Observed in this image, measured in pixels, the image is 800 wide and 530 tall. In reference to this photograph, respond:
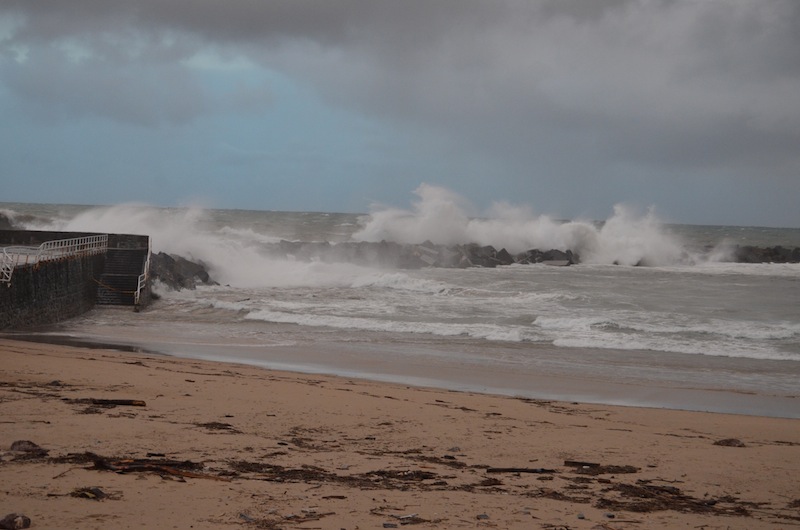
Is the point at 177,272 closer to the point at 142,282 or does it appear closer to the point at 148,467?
the point at 142,282

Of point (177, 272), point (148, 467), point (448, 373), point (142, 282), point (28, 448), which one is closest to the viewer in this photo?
point (148, 467)

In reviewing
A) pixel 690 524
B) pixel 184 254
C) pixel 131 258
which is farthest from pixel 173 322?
pixel 690 524

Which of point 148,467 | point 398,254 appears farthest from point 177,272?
point 148,467

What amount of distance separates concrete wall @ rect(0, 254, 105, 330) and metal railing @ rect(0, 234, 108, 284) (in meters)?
0.14

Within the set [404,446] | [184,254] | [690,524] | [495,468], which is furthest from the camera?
[184,254]

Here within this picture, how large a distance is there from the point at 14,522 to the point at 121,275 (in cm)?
1958

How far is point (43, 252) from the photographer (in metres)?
18.4

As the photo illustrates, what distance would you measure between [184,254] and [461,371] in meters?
20.4

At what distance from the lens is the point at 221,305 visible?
21875 millimetres

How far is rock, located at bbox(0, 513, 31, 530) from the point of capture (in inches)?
155

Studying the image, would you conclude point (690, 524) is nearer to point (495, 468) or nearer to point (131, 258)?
point (495, 468)

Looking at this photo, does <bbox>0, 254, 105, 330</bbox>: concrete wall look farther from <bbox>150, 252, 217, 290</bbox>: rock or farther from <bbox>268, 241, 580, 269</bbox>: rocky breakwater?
<bbox>268, 241, 580, 269</bbox>: rocky breakwater

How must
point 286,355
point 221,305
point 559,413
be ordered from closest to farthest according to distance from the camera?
point 559,413, point 286,355, point 221,305

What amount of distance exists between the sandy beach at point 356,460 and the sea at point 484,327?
8.98 ft
